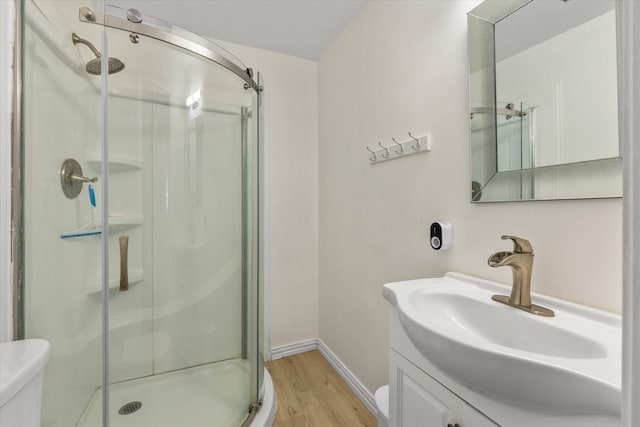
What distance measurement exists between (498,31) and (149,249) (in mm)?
1652

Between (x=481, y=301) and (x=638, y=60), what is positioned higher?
(x=638, y=60)

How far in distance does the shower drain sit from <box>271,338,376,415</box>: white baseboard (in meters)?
0.98

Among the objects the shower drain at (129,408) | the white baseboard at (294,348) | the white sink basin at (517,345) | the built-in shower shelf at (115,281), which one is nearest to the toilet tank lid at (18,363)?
the built-in shower shelf at (115,281)

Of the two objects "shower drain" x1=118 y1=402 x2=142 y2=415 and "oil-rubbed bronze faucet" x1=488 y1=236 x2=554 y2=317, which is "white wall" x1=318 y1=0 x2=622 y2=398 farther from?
"shower drain" x1=118 y1=402 x2=142 y2=415

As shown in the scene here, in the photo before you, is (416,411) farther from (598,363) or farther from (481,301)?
(598,363)

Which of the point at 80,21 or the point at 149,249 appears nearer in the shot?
the point at 80,21

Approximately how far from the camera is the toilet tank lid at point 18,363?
58cm

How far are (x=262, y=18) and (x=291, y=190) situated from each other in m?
1.12

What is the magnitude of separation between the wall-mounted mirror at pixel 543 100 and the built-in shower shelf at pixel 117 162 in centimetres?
139

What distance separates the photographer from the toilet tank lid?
58 cm

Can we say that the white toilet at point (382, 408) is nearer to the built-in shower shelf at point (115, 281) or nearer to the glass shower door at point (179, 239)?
the glass shower door at point (179, 239)

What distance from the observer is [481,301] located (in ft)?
2.83

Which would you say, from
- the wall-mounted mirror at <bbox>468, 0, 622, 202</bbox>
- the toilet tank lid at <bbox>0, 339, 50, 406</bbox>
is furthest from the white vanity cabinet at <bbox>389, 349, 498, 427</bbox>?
the toilet tank lid at <bbox>0, 339, 50, 406</bbox>

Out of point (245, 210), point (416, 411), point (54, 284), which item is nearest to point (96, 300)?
point (54, 284)
